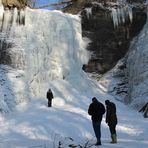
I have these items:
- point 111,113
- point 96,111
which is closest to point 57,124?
point 111,113

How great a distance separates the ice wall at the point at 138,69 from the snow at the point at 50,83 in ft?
3.44

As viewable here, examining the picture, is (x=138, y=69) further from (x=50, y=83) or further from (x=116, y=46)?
(x=50, y=83)

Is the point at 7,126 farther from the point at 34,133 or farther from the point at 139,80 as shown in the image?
the point at 139,80

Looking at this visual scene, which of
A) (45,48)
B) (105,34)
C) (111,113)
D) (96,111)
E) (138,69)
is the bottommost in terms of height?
(111,113)

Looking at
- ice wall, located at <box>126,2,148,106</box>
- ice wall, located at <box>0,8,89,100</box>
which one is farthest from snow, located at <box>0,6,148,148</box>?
ice wall, located at <box>126,2,148,106</box>

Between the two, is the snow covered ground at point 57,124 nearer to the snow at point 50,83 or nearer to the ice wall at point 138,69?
the snow at point 50,83

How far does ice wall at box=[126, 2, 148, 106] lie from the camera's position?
2739 centimetres

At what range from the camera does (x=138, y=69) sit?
95.7 ft

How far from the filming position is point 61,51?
31.0m

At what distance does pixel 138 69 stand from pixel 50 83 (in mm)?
6059

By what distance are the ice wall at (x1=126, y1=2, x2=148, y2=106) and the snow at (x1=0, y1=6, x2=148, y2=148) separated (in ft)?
3.44

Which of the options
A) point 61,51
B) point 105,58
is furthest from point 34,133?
point 105,58

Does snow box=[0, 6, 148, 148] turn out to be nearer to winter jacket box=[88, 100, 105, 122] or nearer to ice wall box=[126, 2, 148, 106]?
ice wall box=[126, 2, 148, 106]

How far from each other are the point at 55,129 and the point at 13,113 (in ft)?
17.9
